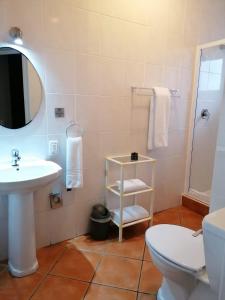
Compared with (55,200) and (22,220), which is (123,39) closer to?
(55,200)

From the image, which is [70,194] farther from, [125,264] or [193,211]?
[193,211]

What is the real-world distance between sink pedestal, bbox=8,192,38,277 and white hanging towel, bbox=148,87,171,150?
127 cm

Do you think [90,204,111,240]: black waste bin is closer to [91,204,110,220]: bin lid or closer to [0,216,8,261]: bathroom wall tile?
[91,204,110,220]: bin lid

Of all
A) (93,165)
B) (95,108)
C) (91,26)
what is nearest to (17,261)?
(93,165)

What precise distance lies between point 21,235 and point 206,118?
232 centimetres

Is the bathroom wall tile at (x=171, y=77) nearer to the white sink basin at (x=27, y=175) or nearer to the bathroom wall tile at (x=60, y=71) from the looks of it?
the bathroom wall tile at (x=60, y=71)

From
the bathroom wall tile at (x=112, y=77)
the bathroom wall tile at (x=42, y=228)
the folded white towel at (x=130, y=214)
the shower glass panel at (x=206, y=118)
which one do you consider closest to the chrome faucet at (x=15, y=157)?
the bathroom wall tile at (x=42, y=228)

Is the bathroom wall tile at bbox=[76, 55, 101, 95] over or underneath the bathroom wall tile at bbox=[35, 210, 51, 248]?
over

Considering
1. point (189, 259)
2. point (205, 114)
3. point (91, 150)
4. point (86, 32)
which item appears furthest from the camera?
point (205, 114)

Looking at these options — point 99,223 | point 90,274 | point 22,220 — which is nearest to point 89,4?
point 22,220

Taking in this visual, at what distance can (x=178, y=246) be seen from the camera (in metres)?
1.35

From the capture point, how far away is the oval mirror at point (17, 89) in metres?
1.64

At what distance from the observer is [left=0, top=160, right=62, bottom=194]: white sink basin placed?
1381mm

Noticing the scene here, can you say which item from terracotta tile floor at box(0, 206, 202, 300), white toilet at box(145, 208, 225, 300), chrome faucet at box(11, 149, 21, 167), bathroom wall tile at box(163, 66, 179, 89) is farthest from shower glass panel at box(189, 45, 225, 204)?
chrome faucet at box(11, 149, 21, 167)
